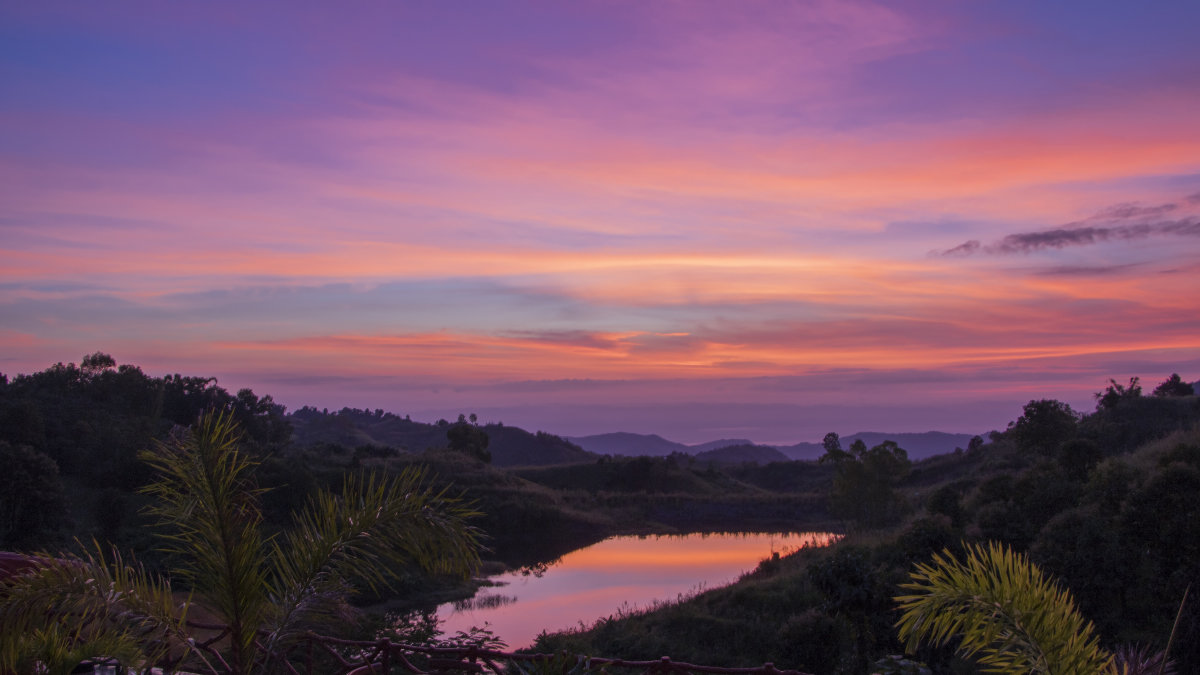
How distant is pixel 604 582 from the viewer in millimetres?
29781

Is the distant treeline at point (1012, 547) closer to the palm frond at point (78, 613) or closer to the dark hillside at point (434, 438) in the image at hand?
the palm frond at point (78, 613)

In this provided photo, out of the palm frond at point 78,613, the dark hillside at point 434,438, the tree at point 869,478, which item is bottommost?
the dark hillside at point 434,438

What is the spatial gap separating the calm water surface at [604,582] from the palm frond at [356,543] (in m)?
14.5

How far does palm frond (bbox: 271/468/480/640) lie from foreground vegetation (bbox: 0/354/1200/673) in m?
0.22

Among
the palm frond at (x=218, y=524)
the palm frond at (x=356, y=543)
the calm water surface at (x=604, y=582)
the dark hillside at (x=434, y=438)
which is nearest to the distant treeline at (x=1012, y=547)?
the calm water surface at (x=604, y=582)

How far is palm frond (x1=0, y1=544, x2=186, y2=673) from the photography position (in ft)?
16.8

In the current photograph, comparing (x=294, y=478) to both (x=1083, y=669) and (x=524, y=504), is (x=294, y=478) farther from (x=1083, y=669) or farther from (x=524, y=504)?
(x=1083, y=669)

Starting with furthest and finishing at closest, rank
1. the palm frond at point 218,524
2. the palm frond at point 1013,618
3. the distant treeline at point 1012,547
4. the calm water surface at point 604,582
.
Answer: the calm water surface at point 604,582, the distant treeline at point 1012,547, the palm frond at point 218,524, the palm frond at point 1013,618

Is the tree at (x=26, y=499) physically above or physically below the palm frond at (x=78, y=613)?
below

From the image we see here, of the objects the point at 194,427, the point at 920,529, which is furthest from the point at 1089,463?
the point at 194,427

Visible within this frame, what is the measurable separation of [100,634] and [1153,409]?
1995 inches

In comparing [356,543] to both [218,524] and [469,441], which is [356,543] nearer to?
[218,524]

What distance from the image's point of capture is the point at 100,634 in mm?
5734

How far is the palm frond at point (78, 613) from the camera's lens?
512cm
